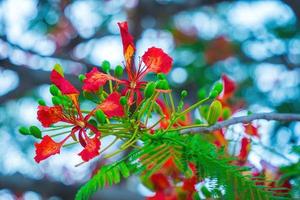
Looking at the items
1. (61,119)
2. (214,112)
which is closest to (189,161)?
(214,112)

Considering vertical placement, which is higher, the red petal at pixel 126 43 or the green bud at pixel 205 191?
the red petal at pixel 126 43

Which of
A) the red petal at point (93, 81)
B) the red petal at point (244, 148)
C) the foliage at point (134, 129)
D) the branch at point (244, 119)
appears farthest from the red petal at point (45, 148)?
the red petal at point (244, 148)

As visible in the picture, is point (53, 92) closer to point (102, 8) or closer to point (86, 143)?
point (86, 143)

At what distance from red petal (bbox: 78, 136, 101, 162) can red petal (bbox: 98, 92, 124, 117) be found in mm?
52

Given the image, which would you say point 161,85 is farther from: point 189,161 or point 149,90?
point 189,161

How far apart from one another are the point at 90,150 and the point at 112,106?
0.08 metres

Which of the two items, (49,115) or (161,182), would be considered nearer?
(49,115)

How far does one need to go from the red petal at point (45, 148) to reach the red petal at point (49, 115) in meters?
0.03

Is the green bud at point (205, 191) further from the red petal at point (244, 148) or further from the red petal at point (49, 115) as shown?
the red petal at point (49, 115)

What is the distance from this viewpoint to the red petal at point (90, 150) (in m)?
0.91

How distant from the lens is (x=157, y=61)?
1.02 metres

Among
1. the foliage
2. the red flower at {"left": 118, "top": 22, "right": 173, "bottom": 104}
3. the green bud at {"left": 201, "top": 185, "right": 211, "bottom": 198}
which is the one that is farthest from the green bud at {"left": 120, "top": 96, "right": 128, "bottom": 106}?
the green bud at {"left": 201, "top": 185, "right": 211, "bottom": 198}

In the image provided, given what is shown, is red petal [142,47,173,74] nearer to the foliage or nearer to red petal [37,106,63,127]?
the foliage

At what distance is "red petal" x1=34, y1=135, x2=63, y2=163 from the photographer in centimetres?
95
